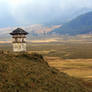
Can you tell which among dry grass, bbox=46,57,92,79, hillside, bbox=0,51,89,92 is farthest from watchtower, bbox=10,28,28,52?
dry grass, bbox=46,57,92,79

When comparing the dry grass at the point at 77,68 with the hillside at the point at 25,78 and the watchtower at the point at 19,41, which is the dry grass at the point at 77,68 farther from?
the hillside at the point at 25,78

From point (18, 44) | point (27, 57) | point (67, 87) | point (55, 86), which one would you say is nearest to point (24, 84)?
point (55, 86)

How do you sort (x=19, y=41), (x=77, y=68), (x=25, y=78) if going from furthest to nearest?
(x=77, y=68)
(x=19, y=41)
(x=25, y=78)

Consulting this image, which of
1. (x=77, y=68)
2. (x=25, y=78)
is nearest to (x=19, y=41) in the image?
(x=25, y=78)

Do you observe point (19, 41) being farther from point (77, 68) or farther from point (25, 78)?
point (77, 68)

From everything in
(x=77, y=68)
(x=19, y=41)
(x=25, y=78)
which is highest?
(x=19, y=41)

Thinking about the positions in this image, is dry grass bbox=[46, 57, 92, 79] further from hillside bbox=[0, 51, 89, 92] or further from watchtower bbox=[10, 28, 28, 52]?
hillside bbox=[0, 51, 89, 92]

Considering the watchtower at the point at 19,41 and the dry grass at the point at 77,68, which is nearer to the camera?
the watchtower at the point at 19,41

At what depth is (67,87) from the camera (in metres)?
17.4

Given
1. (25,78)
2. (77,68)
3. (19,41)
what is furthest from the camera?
(77,68)

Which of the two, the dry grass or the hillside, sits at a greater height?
the hillside

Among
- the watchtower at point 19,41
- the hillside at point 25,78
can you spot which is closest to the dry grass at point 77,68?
the watchtower at point 19,41

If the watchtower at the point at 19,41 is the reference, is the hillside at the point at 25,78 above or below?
below

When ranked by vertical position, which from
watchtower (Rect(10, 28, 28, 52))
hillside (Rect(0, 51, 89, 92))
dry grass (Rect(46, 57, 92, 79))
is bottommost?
dry grass (Rect(46, 57, 92, 79))
